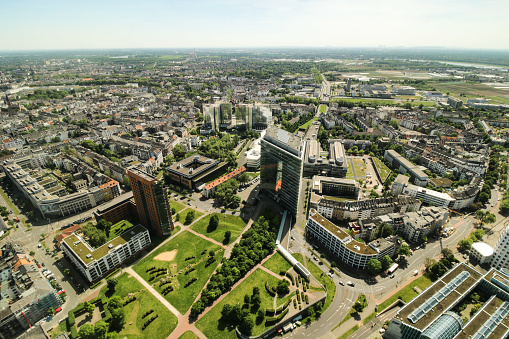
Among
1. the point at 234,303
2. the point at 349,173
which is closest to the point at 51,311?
the point at 234,303

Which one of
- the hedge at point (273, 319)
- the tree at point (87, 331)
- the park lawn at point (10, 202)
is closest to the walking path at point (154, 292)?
→ the tree at point (87, 331)

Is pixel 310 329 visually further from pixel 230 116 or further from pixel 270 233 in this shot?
pixel 230 116

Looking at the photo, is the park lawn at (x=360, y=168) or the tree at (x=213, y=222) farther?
the park lawn at (x=360, y=168)

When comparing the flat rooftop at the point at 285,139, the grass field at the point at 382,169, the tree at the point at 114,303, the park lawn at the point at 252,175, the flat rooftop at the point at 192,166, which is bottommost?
the park lawn at the point at 252,175

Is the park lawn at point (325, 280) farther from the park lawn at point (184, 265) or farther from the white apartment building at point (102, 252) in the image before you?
the white apartment building at point (102, 252)

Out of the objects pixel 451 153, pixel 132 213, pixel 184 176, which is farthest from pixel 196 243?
pixel 451 153

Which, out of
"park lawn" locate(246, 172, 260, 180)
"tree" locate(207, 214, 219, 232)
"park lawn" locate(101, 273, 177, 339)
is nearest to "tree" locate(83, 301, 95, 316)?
"park lawn" locate(101, 273, 177, 339)

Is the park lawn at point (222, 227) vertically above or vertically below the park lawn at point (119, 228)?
above
